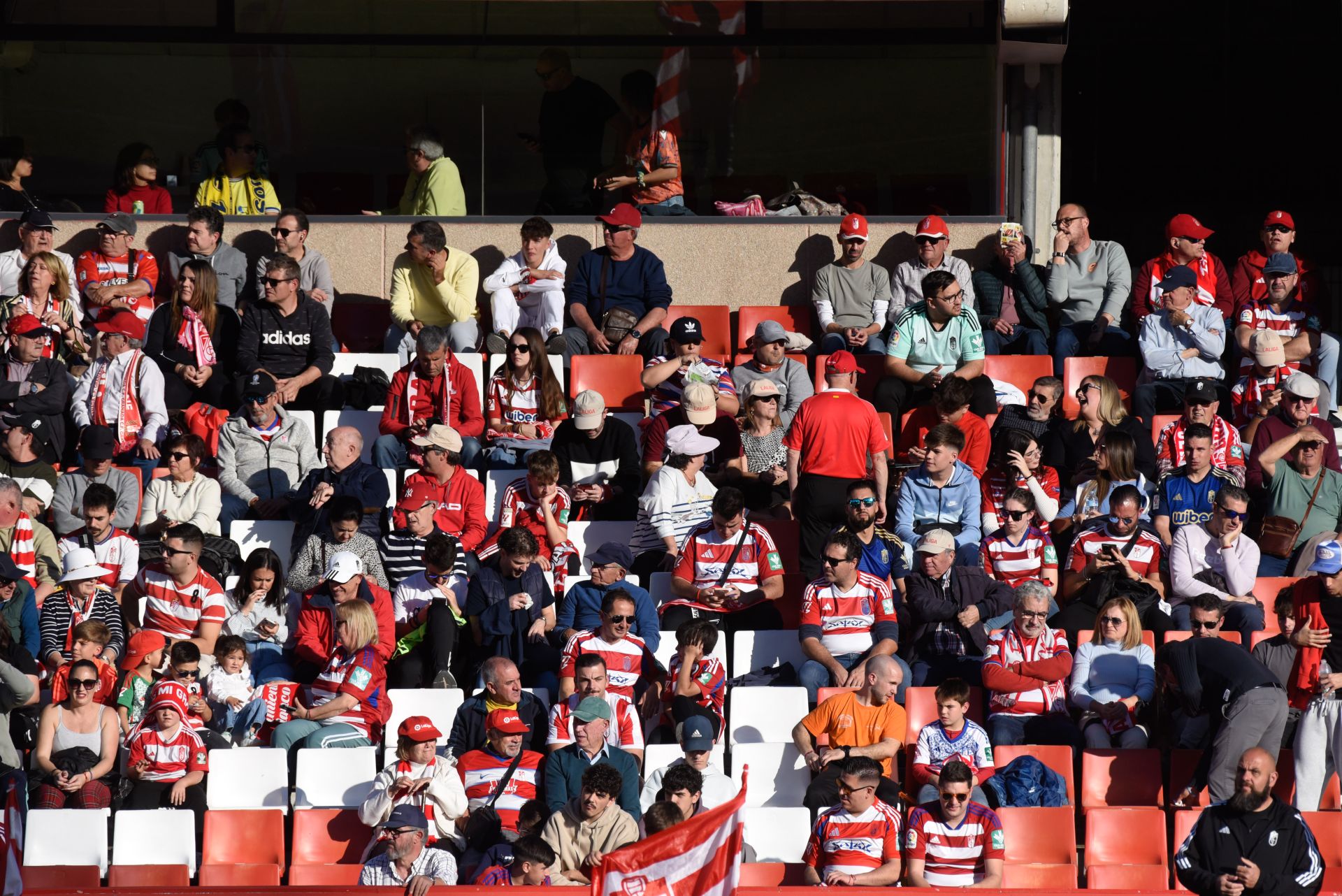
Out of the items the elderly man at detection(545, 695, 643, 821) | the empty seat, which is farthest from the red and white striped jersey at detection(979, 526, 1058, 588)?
the empty seat

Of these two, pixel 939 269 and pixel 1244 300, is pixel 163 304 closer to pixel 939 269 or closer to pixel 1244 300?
pixel 939 269

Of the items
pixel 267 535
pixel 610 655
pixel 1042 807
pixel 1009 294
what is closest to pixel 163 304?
pixel 267 535

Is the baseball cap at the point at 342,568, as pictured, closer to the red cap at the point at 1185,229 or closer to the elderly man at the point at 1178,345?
the elderly man at the point at 1178,345

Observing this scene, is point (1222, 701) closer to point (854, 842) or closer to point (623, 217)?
point (854, 842)

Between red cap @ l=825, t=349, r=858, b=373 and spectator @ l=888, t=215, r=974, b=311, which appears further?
spectator @ l=888, t=215, r=974, b=311

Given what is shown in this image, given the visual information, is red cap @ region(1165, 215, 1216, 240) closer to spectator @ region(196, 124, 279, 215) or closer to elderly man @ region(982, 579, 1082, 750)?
elderly man @ region(982, 579, 1082, 750)

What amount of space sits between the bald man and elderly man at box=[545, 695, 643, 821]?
2.53 metres

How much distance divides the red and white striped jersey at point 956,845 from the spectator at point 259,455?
472 centimetres

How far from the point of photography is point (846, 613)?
421 inches

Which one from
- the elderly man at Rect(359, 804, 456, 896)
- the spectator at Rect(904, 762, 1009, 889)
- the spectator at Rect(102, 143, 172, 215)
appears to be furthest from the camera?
the spectator at Rect(102, 143, 172, 215)

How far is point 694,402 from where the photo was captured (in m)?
12.2

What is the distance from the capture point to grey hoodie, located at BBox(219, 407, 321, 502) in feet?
40.2

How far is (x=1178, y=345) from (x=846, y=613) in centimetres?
367

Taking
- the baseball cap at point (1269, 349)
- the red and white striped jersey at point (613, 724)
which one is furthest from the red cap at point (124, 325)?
the baseball cap at point (1269, 349)
